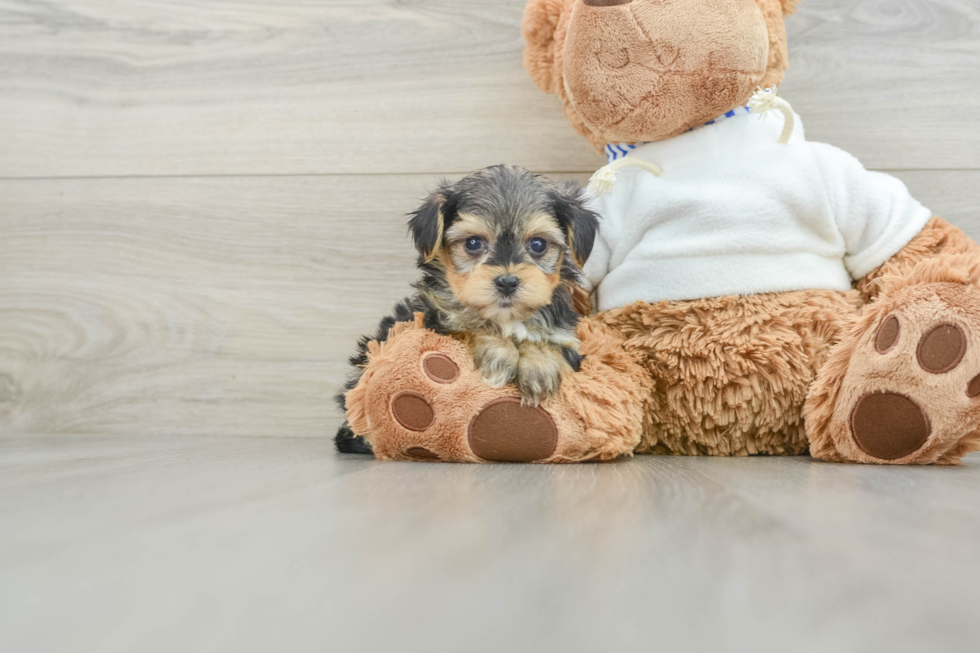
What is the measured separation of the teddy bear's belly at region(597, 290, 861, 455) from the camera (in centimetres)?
110

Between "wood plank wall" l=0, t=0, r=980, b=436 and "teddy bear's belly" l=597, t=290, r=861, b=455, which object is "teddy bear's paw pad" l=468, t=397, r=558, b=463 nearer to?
"teddy bear's belly" l=597, t=290, r=861, b=455

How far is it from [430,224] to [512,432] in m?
0.33

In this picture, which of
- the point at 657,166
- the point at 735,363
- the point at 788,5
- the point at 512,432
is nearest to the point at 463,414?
the point at 512,432

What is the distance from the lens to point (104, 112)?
5.21 ft

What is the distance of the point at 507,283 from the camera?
0.95 meters

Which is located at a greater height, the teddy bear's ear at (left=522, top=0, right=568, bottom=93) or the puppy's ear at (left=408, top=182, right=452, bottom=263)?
the teddy bear's ear at (left=522, top=0, right=568, bottom=93)

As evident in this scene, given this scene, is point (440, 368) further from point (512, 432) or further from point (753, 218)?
point (753, 218)

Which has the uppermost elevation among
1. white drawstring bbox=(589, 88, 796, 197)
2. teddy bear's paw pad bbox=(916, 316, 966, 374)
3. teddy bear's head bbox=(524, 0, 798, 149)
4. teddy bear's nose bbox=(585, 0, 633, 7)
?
A: teddy bear's nose bbox=(585, 0, 633, 7)

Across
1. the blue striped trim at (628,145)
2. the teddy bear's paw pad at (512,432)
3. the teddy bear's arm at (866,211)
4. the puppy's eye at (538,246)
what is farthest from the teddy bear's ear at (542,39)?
the teddy bear's paw pad at (512,432)

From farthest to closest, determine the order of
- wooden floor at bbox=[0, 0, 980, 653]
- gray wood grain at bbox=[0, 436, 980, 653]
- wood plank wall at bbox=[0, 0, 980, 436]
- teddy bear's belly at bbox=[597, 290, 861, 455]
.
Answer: wood plank wall at bbox=[0, 0, 980, 436] → wooden floor at bbox=[0, 0, 980, 653] → teddy bear's belly at bbox=[597, 290, 861, 455] → gray wood grain at bbox=[0, 436, 980, 653]

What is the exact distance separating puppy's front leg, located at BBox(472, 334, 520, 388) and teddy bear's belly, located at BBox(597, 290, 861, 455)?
26 centimetres

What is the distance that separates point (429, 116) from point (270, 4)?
1.45ft

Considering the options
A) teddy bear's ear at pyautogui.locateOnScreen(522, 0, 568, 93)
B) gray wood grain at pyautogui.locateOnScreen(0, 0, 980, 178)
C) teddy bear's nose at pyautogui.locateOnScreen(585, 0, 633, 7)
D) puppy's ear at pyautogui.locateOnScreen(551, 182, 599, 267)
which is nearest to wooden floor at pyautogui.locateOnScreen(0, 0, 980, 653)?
gray wood grain at pyautogui.locateOnScreen(0, 0, 980, 178)

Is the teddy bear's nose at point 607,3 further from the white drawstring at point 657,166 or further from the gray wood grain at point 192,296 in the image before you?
the gray wood grain at point 192,296
